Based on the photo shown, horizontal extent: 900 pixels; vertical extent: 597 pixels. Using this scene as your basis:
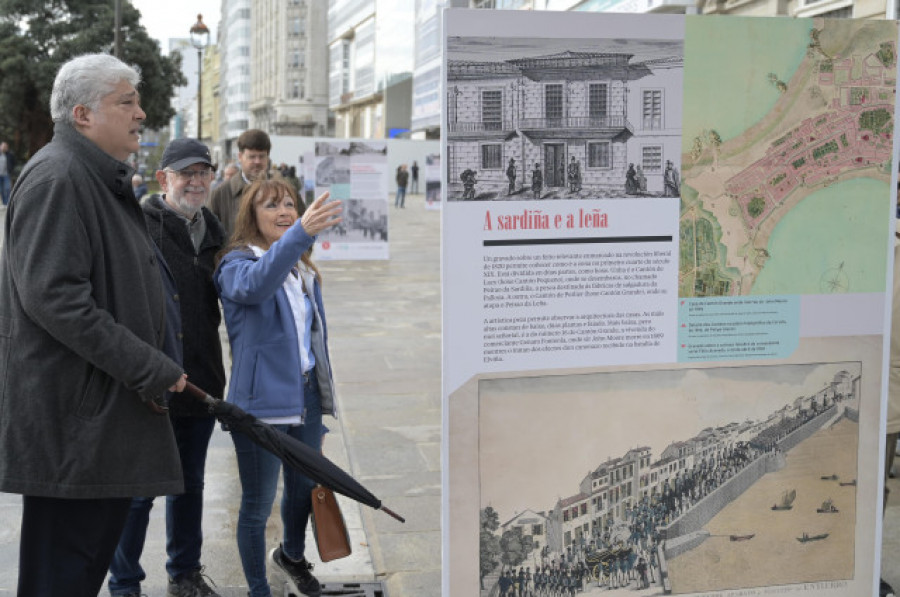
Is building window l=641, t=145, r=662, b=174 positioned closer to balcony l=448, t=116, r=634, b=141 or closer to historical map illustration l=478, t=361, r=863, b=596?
balcony l=448, t=116, r=634, b=141

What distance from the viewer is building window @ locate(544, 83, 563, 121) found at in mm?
3301

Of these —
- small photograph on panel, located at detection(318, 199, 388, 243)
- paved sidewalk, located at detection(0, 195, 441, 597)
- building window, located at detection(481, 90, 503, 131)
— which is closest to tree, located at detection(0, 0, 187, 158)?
small photograph on panel, located at detection(318, 199, 388, 243)

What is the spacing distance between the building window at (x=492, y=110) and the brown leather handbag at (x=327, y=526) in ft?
4.98

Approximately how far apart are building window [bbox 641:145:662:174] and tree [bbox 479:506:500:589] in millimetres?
1173

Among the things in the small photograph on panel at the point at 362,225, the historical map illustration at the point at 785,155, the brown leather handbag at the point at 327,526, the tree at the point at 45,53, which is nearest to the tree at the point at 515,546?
the brown leather handbag at the point at 327,526

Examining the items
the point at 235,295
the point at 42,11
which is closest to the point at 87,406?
the point at 235,295

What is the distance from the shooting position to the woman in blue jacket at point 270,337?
3758 mm

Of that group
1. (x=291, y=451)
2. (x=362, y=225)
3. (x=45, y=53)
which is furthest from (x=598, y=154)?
(x=45, y=53)

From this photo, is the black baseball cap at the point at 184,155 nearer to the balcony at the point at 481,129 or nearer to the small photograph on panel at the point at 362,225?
the balcony at the point at 481,129

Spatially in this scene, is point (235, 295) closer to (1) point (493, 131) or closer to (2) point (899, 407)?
(1) point (493, 131)

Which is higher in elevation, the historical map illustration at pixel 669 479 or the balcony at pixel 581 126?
the balcony at pixel 581 126

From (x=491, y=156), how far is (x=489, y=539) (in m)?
1.19

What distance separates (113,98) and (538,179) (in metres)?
1.30

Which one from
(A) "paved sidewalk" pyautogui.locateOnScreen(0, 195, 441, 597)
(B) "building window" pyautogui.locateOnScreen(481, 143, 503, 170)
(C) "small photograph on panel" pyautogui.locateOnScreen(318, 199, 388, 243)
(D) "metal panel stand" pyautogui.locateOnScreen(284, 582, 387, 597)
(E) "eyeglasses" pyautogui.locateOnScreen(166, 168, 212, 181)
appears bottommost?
(D) "metal panel stand" pyautogui.locateOnScreen(284, 582, 387, 597)
